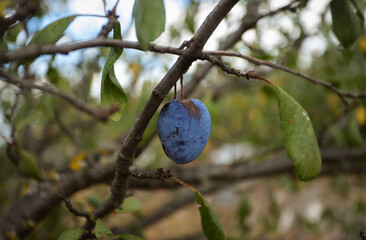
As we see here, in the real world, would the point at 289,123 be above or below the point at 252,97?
above

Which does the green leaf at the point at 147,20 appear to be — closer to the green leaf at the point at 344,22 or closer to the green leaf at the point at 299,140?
the green leaf at the point at 299,140

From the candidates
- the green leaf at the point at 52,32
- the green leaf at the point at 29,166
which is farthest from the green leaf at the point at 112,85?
the green leaf at the point at 29,166

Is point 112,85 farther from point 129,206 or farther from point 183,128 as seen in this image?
point 129,206

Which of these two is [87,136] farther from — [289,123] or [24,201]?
[289,123]

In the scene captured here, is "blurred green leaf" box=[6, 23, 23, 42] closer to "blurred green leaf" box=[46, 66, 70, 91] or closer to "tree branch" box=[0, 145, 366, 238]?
"blurred green leaf" box=[46, 66, 70, 91]

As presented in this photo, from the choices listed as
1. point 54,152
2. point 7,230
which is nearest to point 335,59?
point 7,230
